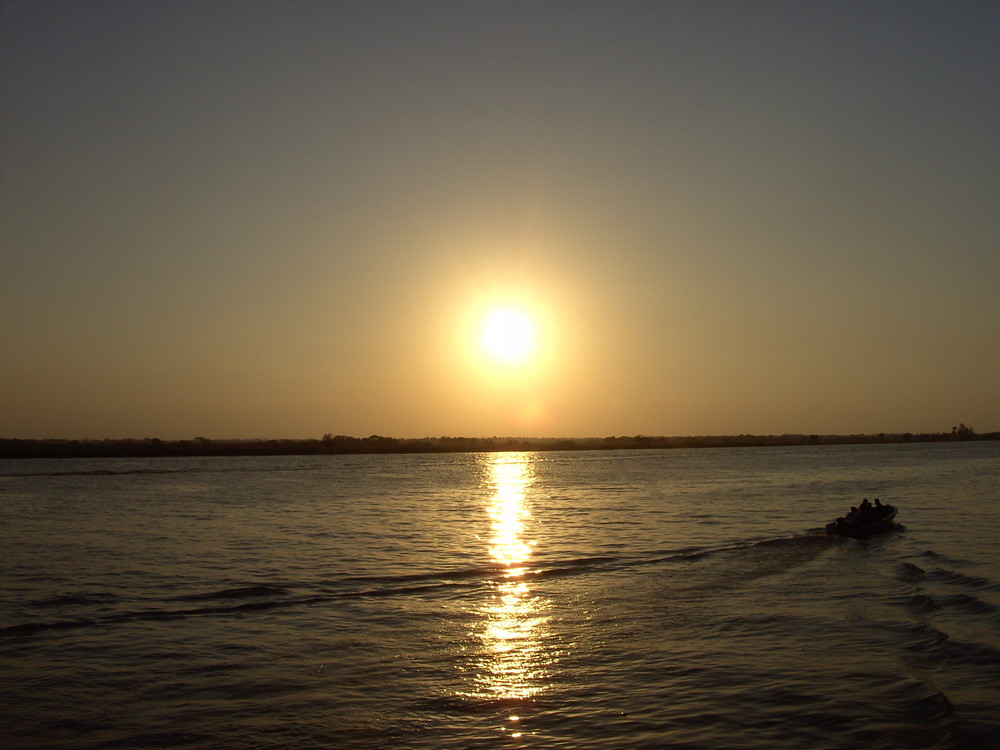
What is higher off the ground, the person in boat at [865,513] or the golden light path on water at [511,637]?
the person in boat at [865,513]

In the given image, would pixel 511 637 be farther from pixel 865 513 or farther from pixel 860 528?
pixel 865 513

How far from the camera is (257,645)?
18719mm

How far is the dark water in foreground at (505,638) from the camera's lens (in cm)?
1319

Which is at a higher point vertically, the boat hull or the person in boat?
the person in boat

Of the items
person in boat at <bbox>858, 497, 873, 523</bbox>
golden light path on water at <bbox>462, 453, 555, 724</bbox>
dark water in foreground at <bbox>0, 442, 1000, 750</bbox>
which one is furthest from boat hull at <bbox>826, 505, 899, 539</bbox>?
golden light path on water at <bbox>462, 453, 555, 724</bbox>

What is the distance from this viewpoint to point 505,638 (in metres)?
18.9

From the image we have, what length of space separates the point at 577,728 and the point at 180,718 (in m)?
6.50

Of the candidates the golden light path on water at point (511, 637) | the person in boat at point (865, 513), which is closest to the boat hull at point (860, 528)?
the person in boat at point (865, 513)

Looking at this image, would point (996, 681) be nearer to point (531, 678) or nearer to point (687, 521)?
point (531, 678)

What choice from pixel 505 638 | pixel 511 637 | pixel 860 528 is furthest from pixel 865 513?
pixel 505 638

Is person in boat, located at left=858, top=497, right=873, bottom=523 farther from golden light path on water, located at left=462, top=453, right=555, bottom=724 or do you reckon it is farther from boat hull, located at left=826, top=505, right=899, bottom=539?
golden light path on water, located at left=462, top=453, right=555, bottom=724

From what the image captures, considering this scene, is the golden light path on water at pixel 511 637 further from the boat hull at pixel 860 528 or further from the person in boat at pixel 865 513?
the person in boat at pixel 865 513

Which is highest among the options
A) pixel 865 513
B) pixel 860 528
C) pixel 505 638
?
pixel 865 513

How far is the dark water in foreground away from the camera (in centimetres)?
1319
